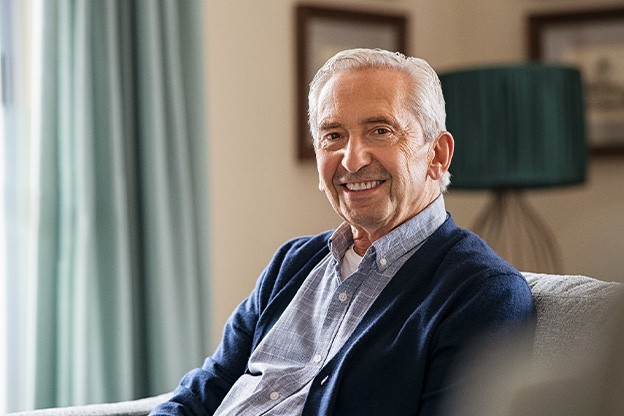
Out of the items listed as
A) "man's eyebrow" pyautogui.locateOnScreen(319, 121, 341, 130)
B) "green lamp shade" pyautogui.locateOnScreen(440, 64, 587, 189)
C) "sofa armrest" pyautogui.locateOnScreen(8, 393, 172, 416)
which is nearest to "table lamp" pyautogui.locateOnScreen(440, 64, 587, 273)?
"green lamp shade" pyautogui.locateOnScreen(440, 64, 587, 189)

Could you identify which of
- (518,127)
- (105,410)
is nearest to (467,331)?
(105,410)

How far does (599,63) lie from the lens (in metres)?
3.56

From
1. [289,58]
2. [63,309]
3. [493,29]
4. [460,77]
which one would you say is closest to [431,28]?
[493,29]

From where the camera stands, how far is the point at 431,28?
3914 mm

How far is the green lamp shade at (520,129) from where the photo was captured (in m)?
2.87

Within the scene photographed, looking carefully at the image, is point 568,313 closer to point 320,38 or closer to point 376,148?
point 376,148

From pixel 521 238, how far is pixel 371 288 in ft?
7.00

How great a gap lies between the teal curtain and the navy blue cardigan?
4.56 feet

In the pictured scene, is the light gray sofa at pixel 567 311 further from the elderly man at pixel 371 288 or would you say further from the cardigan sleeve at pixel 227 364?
the cardigan sleeve at pixel 227 364

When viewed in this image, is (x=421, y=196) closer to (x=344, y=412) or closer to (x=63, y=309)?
(x=344, y=412)

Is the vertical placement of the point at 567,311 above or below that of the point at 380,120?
below

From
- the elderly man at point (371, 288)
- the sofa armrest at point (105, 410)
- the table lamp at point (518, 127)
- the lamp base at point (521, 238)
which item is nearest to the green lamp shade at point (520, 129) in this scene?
the table lamp at point (518, 127)

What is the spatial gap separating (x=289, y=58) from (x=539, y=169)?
1060 mm

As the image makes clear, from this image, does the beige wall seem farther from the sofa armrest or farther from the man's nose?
the man's nose
